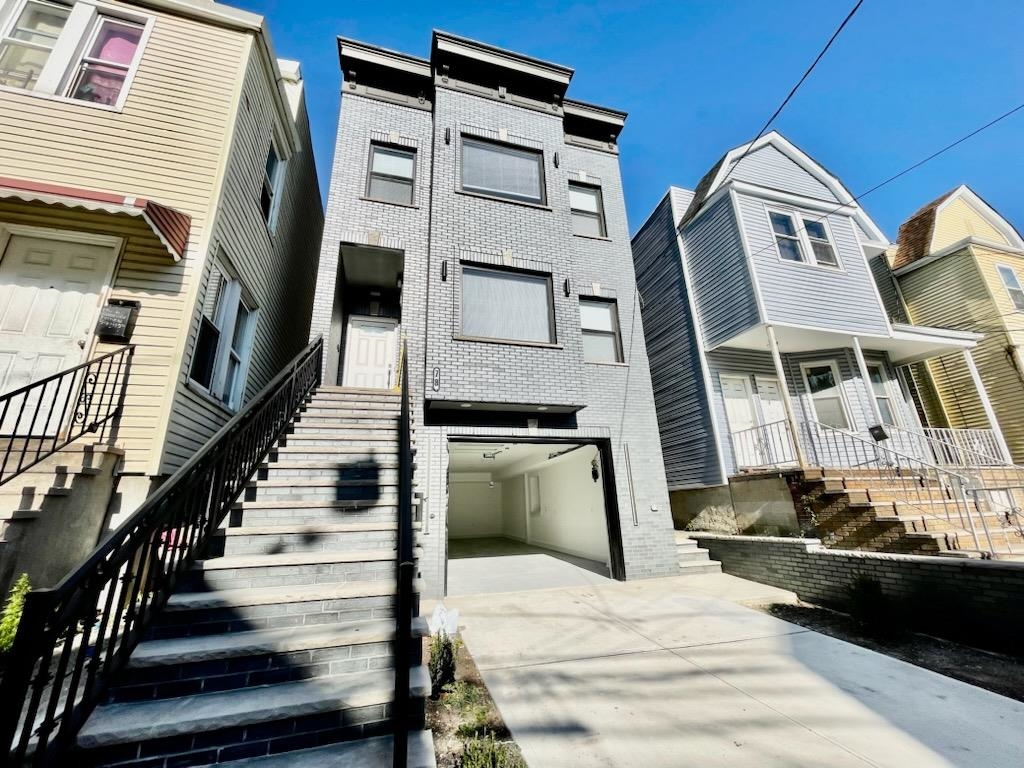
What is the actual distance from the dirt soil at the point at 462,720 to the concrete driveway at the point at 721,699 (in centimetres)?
10

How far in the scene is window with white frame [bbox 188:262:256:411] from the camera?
553 centimetres

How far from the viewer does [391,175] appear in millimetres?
8352


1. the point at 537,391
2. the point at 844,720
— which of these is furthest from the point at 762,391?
the point at 844,720

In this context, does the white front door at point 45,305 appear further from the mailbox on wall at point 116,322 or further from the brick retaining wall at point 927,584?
the brick retaining wall at point 927,584

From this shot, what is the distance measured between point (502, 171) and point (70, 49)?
6475mm

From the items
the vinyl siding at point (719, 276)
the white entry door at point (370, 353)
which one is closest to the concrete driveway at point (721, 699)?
the white entry door at point (370, 353)

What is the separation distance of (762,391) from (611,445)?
498 centimetres

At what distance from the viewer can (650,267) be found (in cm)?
1206

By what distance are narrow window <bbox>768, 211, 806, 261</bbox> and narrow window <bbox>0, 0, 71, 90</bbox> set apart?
13.3 metres

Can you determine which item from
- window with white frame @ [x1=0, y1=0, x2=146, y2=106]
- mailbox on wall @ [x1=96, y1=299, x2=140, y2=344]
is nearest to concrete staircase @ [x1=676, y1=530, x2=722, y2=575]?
mailbox on wall @ [x1=96, y1=299, x2=140, y2=344]

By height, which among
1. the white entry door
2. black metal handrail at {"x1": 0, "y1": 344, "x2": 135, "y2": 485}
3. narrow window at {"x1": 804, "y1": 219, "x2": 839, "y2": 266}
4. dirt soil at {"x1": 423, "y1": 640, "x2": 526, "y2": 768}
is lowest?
dirt soil at {"x1": 423, "y1": 640, "x2": 526, "y2": 768}

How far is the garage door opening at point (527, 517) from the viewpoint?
7.41 m

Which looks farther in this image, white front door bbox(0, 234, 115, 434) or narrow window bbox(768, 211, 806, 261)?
narrow window bbox(768, 211, 806, 261)

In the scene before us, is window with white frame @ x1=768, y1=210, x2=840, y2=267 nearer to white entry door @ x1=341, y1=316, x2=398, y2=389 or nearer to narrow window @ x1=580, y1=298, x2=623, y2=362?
narrow window @ x1=580, y1=298, x2=623, y2=362
